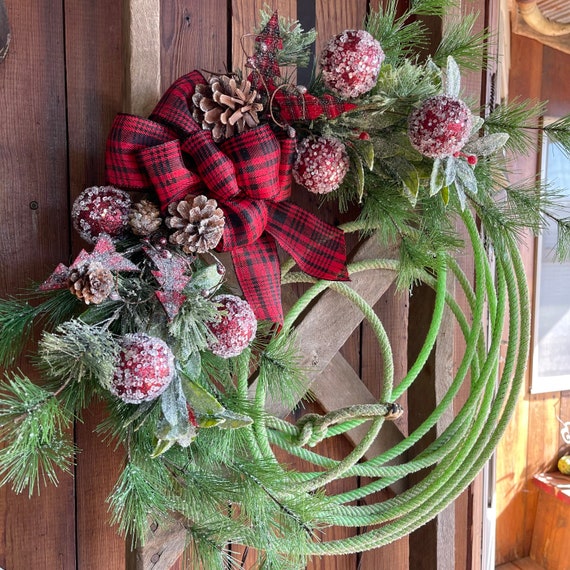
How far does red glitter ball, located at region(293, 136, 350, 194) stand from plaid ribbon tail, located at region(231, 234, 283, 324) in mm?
92

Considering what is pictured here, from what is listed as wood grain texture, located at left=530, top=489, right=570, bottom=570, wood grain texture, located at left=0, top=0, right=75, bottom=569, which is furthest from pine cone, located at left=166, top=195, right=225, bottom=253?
wood grain texture, located at left=530, top=489, right=570, bottom=570

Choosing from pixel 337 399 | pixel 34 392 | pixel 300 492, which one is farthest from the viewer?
pixel 337 399

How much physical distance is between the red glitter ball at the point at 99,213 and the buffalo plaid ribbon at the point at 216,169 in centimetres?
2

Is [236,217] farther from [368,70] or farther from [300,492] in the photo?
[300,492]

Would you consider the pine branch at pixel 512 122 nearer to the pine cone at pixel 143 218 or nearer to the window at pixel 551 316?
the pine cone at pixel 143 218

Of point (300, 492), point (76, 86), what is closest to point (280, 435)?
point (300, 492)

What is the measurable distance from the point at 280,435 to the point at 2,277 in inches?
15.4

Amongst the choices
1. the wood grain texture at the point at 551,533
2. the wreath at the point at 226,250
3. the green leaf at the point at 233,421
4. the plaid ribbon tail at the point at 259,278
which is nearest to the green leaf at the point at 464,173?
the wreath at the point at 226,250

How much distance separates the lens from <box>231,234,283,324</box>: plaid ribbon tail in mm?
587

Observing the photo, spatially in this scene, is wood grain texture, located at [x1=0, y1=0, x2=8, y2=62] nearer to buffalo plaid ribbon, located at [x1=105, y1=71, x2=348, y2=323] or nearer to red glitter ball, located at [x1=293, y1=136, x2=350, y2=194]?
buffalo plaid ribbon, located at [x1=105, y1=71, x2=348, y2=323]

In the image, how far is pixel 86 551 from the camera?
0.69 m

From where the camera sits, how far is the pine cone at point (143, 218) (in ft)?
1.72

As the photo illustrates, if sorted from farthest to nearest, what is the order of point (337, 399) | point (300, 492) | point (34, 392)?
point (337, 399)
point (300, 492)
point (34, 392)

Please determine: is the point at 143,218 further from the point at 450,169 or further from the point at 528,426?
the point at 528,426
